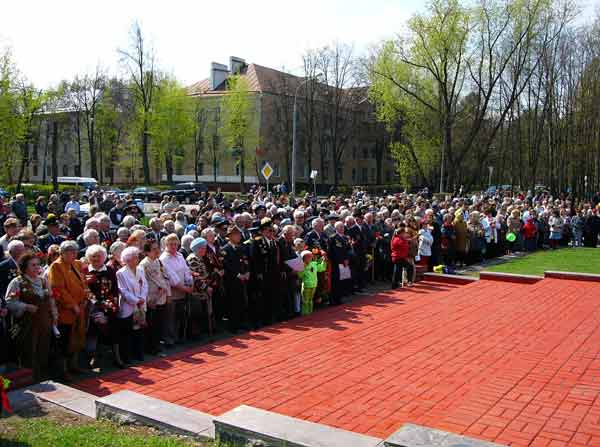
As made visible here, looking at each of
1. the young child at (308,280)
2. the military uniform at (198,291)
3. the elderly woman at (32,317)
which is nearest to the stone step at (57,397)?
the elderly woman at (32,317)

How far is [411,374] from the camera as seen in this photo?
7.37 m

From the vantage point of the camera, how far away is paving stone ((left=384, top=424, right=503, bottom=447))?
14.1 feet

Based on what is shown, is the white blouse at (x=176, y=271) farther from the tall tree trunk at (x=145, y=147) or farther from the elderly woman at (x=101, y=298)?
the tall tree trunk at (x=145, y=147)

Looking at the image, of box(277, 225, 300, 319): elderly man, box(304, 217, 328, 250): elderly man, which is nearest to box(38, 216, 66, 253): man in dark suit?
box(277, 225, 300, 319): elderly man

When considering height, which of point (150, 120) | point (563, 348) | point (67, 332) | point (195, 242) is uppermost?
point (150, 120)

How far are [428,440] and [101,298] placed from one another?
16.3ft

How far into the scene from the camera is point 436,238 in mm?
16859

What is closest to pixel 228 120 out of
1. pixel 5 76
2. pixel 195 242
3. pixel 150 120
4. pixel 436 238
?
pixel 150 120

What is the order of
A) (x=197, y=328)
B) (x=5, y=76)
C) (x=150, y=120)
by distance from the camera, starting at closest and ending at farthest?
(x=197, y=328) → (x=5, y=76) → (x=150, y=120)

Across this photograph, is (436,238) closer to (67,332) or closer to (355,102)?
(67,332)

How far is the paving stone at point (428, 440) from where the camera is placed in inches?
170

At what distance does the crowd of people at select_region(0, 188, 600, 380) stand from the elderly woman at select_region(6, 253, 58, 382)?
0.5 inches

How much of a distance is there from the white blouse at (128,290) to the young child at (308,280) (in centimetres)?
388

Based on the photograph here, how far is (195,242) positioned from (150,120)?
52.3 metres
